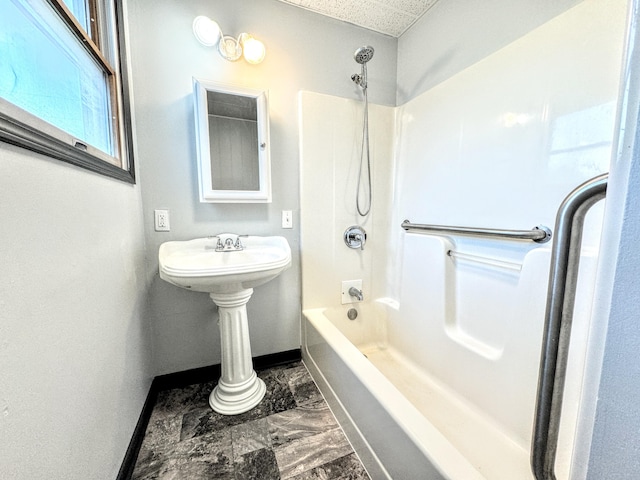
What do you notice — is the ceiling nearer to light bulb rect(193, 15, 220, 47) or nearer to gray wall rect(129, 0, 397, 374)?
gray wall rect(129, 0, 397, 374)

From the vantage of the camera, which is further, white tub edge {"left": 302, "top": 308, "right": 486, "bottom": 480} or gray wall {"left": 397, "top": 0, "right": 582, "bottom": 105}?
gray wall {"left": 397, "top": 0, "right": 582, "bottom": 105}

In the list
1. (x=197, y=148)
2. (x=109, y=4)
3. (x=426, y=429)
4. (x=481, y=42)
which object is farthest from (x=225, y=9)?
(x=426, y=429)

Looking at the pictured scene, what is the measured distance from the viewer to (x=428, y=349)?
1.41 metres

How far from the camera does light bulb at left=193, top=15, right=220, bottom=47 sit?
1280 millimetres

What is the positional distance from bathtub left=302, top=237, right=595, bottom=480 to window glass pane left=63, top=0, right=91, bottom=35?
1642mm

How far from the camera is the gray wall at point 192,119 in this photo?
1.31m

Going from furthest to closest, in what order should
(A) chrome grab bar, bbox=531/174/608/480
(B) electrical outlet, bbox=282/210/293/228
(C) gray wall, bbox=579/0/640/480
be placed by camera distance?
1. (B) electrical outlet, bbox=282/210/293/228
2. (A) chrome grab bar, bbox=531/174/608/480
3. (C) gray wall, bbox=579/0/640/480

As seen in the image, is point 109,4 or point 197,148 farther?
point 197,148

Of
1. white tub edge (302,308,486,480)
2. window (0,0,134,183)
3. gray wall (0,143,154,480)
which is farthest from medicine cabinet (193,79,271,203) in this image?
white tub edge (302,308,486,480)

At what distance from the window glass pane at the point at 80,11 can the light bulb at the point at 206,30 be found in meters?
0.46

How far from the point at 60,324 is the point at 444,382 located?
5.11ft

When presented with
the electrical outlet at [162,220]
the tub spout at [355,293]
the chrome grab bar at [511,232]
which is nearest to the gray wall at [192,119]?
the electrical outlet at [162,220]

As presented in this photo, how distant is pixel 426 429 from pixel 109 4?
207cm

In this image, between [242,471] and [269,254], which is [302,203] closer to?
[269,254]
